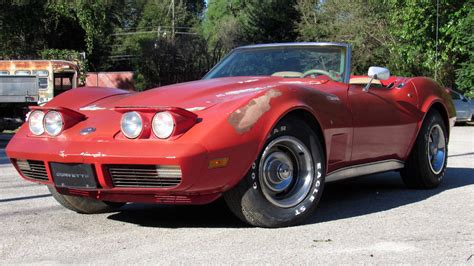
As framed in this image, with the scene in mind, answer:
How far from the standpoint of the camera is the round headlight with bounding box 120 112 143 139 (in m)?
4.06

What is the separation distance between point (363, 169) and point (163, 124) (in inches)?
84.0

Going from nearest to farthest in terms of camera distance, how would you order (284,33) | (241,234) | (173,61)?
(241,234), (173,61), (284,33)

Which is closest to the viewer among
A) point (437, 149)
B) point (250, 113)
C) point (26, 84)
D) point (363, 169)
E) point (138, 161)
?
point (138, 161)

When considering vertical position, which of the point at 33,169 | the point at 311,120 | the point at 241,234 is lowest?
the point at 241,234

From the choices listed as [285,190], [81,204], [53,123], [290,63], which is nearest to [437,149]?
[290,63]

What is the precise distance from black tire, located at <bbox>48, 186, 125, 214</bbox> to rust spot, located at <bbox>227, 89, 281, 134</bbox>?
5.69 feet

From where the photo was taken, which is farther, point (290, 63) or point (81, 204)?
point (290, 63)

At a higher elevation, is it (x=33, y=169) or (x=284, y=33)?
(x=33, y=169)

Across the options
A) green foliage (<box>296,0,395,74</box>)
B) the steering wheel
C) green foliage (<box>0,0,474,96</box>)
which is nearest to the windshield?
the steering wheel

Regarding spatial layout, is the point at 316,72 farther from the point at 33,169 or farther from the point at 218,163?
the point at 33,169

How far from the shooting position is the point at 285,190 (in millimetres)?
4582

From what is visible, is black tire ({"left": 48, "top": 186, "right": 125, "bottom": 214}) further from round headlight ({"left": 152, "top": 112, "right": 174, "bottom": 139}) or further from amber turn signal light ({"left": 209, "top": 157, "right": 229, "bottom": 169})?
amber turn signal light ({"left": 209, "top": 157, "right": 229, "bottom": 169})

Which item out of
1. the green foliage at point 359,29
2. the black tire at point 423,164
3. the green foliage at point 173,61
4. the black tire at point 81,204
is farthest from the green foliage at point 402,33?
the black tire at point 81,204

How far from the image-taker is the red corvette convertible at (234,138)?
13.1ft
